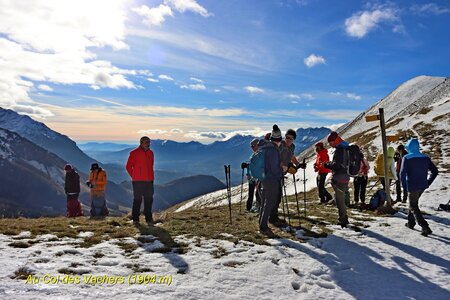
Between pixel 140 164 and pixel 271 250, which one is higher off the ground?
pixel 140 164

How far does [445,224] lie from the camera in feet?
41.3

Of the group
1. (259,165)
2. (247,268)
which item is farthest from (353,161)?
(247,268)

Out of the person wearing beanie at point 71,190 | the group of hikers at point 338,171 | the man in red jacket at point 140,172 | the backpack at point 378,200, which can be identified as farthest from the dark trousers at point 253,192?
the person wearing beanie at point 71,190

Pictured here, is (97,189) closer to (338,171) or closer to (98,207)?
(98,207)

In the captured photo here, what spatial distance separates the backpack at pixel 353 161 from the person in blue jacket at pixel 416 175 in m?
1.58

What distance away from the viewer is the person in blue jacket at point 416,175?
10.9 metres

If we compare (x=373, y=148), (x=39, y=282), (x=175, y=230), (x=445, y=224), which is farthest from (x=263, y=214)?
(x=373, y=148)

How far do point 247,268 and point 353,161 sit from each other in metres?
6.24

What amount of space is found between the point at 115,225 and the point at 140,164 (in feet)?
8.49

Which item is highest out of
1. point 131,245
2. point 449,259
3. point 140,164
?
point 140,164

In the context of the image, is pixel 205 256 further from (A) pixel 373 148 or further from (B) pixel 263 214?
(A) pixel 373 148

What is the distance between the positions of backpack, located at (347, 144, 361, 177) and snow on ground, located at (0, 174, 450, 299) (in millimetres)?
2375

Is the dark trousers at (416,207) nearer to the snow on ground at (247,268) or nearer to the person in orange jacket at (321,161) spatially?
the snow on ground at (247,268)

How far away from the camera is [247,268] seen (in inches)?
290
